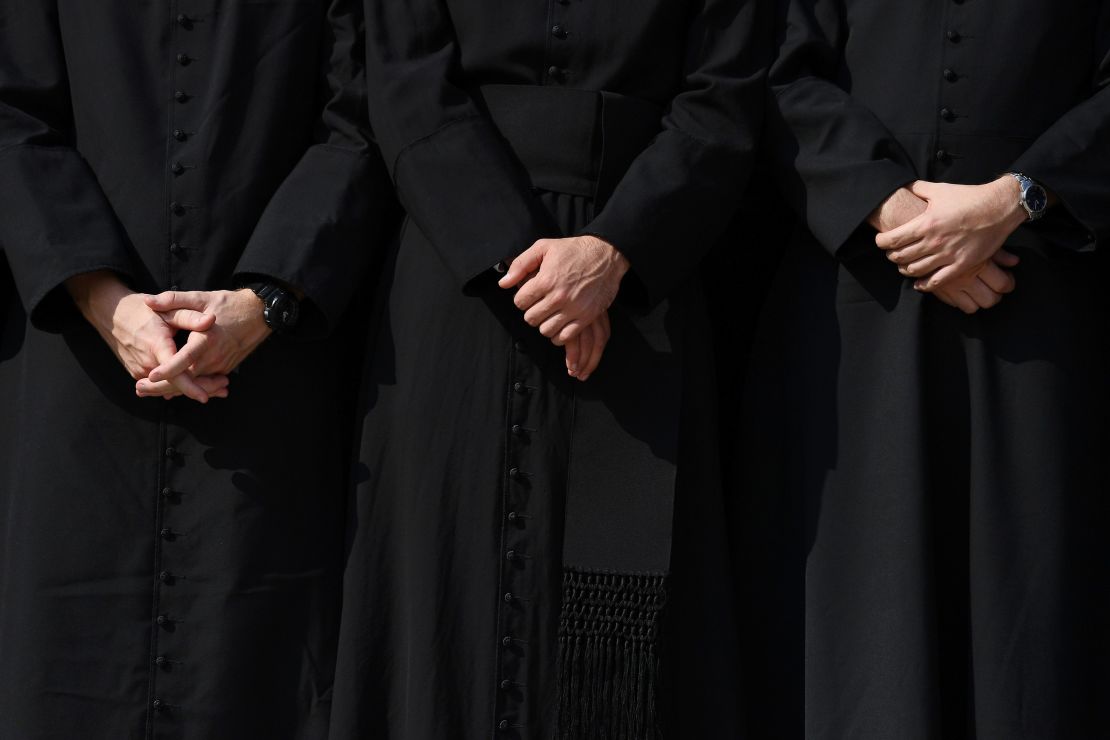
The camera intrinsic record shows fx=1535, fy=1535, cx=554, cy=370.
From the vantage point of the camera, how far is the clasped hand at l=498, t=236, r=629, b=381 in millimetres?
3340

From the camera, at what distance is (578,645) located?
3414 millimetres

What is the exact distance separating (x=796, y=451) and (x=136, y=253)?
1.64 m

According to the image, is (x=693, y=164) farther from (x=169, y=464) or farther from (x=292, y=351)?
(x=169, y=464)

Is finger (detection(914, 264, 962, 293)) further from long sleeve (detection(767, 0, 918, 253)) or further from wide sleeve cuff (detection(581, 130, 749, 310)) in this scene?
wide sleeve cuff (detection(581, 130, 749, 310))

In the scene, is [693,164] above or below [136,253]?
above

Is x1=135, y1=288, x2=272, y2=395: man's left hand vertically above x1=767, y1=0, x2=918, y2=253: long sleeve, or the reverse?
x1=767, y1=0, x2=918, y2=253: long sleeve

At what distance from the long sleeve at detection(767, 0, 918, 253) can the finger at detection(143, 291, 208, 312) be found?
4.60ft

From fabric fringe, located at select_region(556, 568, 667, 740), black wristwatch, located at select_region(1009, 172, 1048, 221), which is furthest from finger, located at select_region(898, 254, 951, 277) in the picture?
fabric fringe, located at select_region(556, 568, 667, 740)

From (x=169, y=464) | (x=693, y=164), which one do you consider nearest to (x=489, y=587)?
(x=169, y=464)

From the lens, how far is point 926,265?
3422 mm

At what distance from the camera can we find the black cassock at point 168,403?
11.6 feet

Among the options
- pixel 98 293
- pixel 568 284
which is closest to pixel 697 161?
pixel 568 284

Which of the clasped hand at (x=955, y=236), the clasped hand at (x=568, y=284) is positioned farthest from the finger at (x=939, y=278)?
the clasped hand at (x=568, y=284)

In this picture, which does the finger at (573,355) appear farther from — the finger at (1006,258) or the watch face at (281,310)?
the finger at (1006,258)
